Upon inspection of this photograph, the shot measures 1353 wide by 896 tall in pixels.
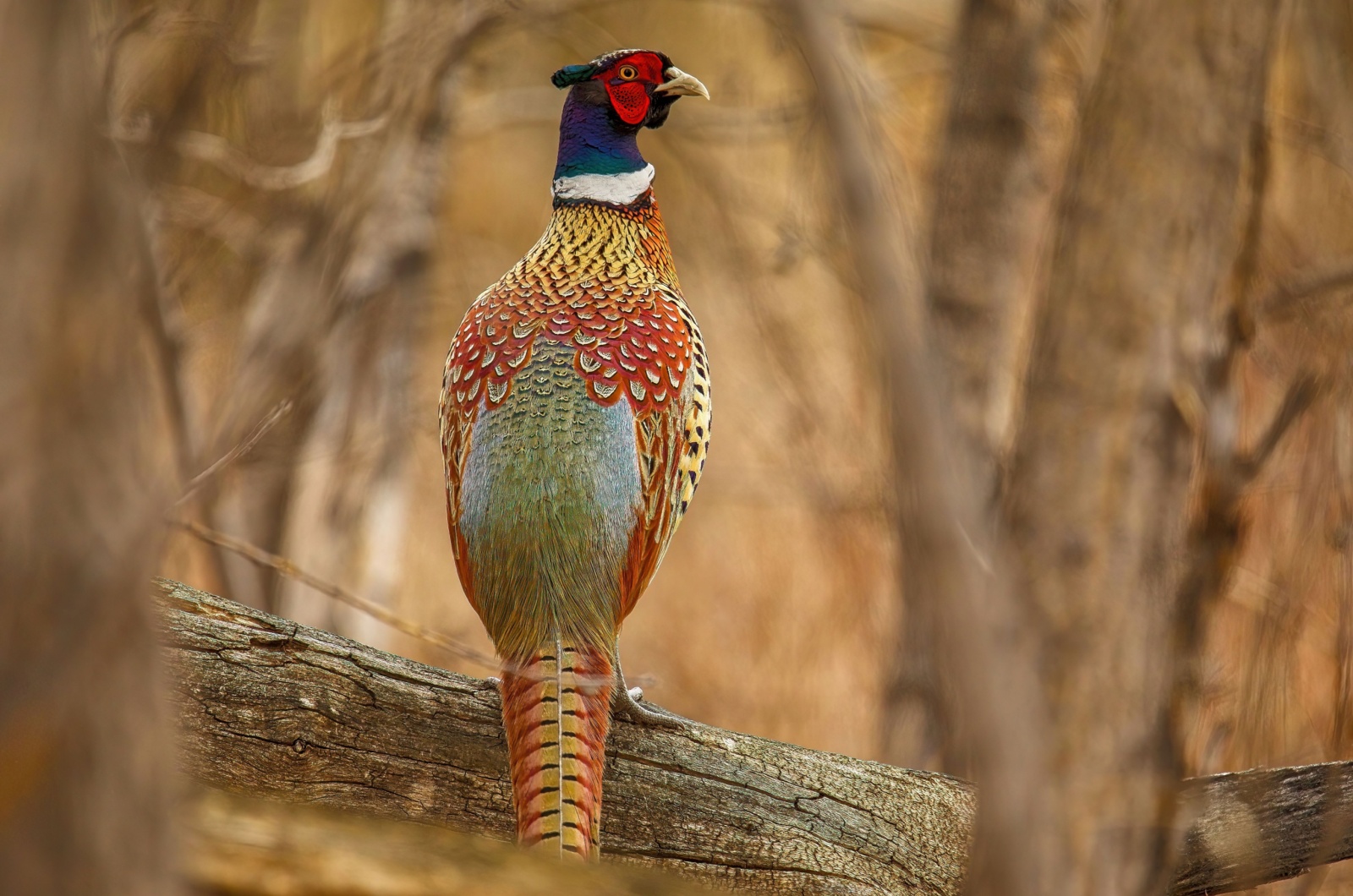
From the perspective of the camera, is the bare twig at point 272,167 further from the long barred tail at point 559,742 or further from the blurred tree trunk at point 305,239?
the long barred tail at point 559,742

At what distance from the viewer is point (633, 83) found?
421cm

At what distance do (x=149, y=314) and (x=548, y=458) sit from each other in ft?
5.67

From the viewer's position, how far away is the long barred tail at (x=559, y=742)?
329 cm

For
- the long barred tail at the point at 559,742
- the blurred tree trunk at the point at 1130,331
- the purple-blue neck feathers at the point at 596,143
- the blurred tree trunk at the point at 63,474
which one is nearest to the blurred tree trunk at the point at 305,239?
the purple-blue neck feathers at the point at 596,143

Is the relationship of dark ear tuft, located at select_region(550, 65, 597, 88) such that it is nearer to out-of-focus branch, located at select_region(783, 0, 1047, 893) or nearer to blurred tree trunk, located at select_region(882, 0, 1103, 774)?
out-of-focus branch, located at select_region(783, 0, 1047, 893)

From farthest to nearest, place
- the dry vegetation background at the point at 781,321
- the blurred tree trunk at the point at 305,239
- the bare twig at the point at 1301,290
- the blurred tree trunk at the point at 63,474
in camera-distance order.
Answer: the blurred tree trunk at the point at 305,239 < the bare twig at the point at 1301,290 < the dry vegetation background at the point at 781,321 < the blurred tree trunk at the point at 63,474

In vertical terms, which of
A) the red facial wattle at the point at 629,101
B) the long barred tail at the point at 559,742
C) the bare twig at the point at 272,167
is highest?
the bare twig at the point at 272,167

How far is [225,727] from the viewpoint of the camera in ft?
11.8

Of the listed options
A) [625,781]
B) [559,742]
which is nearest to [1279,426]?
[559,742]

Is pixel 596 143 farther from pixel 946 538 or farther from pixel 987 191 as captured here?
pixel 987 191

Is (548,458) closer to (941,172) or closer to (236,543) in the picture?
(236,543)

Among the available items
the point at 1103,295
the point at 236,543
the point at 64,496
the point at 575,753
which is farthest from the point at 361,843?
the point at 1103,295

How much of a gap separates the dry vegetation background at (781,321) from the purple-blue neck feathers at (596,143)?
711 mm

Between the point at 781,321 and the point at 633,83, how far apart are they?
4.20 metres
